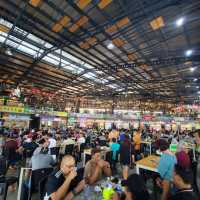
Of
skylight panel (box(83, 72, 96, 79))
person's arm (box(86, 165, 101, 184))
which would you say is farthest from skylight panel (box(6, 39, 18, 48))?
person's arm (box(86, 165, 101, 184))

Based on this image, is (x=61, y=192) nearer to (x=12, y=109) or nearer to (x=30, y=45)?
(x=30, y=45)

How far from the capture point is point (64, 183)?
2.36 metres

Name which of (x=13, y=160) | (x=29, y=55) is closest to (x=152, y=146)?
(x=13, y=160)

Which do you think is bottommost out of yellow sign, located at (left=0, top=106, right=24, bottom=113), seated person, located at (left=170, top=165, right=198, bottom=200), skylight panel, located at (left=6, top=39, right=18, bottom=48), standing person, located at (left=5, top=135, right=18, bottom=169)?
standing person, located at (left=5, top=135, right=18, bottom=169)

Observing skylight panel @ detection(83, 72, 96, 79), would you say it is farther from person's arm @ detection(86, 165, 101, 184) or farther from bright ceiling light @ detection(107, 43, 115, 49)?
person's arm @ detection(86, 165, 101, 184)

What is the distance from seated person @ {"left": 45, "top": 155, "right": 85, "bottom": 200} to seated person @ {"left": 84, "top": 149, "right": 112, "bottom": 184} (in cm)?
43

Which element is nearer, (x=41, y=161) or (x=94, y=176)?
(x=94, y=176)

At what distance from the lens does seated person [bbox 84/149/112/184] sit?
10.4 ft

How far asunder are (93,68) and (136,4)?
5.96m

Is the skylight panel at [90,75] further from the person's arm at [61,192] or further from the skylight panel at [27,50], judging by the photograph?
the person's arm at [61,192]

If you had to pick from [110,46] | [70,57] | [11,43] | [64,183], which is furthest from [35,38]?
[64,183]

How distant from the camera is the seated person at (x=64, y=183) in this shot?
2303 mm

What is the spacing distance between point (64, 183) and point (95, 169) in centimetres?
119

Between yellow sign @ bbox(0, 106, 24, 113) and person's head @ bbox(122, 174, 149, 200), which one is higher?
yellow sign @ bbox(0, 106, 24, 113)
